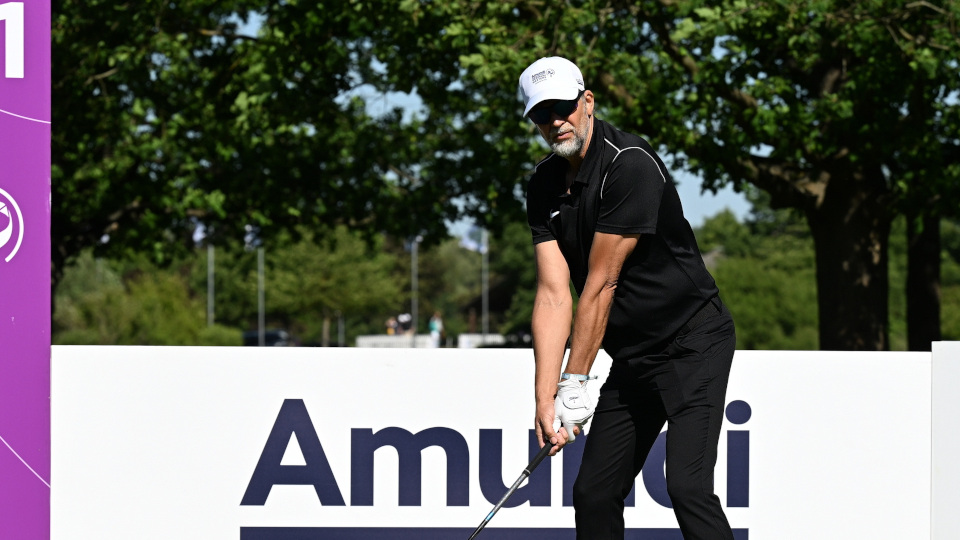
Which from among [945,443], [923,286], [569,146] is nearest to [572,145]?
[569,146]

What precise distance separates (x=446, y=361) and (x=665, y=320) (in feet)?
5.32

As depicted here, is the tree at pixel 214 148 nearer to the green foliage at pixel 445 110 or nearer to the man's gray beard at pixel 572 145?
the green foliage at pixel 445 110

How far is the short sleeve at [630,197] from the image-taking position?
3.77 metres

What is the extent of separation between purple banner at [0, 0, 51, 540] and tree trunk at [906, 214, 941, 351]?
12037 mm

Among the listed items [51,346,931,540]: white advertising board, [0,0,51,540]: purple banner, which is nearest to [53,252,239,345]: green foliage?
[51,346,931,540]: white advertising board

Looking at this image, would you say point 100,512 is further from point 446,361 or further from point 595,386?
point 595,386

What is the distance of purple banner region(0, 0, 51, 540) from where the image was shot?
4.74 meters

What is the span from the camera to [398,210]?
16844 mm

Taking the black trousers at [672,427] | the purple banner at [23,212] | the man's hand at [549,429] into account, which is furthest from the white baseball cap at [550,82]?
the purple banner at [23,212]

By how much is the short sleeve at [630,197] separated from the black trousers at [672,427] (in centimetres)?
44

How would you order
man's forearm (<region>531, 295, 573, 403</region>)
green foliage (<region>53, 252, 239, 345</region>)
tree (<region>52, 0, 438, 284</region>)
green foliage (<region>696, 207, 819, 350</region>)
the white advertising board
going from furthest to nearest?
1. green foliage (<region>53, 252, 239, 345</region>)
2. green foliage (<region>696, 207, 819, 350</region>)
3. tree (<region>52, 0, 438, 284</region>)
4. the white advertising board
5. man's forearm (<region>531, 295, 573, 403</region>)

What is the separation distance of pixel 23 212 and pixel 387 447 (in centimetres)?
→ 183

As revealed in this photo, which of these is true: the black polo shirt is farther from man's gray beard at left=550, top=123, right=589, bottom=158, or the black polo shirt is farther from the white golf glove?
the white golf glove

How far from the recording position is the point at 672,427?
3.94 meters
